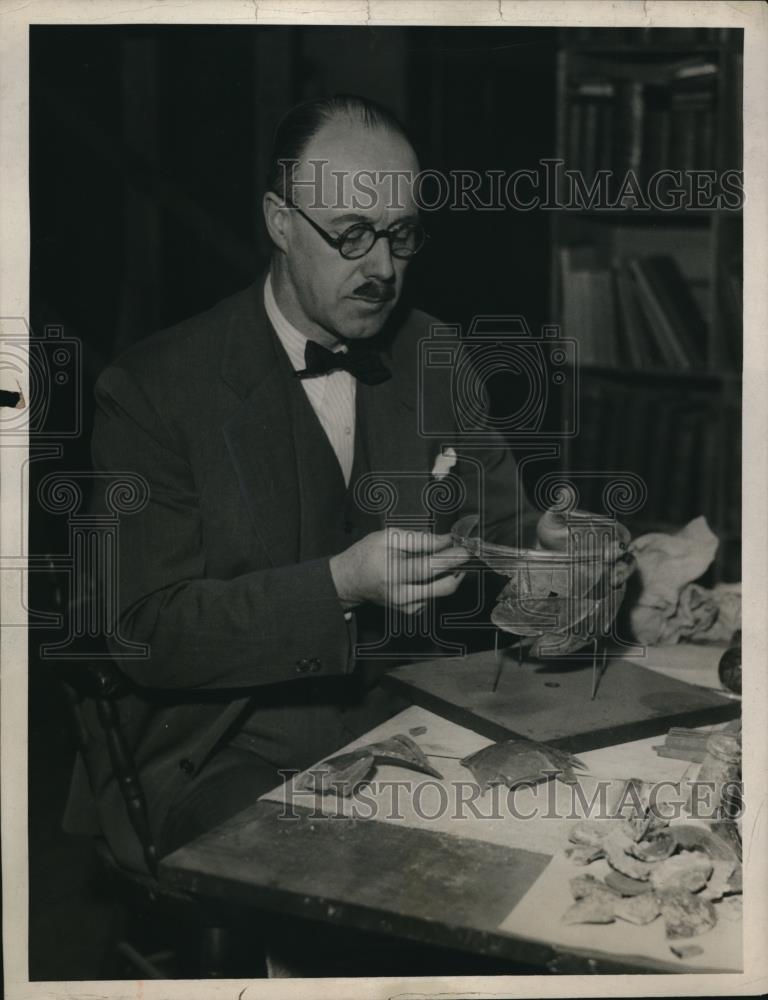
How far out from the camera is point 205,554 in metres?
1.92

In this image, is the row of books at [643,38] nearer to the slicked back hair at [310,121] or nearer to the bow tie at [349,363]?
the slicked back hair at [310,121]

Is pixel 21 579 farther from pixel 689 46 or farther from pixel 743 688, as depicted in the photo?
pixel 689 46

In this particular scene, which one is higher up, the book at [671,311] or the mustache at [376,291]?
the book at [671,311]

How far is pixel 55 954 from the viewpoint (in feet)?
6.09

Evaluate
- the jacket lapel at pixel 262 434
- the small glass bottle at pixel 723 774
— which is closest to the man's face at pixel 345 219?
the jacket lapel at pixel 262 434

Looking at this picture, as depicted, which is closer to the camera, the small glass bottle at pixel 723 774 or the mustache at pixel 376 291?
the small glass bottle at pixel 723 774

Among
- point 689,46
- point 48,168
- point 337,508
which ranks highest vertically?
point 689,46

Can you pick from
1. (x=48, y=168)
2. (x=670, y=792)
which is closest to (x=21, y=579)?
(x=48, y=168)

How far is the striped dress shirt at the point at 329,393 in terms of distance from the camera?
6.75 feet

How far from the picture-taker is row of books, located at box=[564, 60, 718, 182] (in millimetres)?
3211

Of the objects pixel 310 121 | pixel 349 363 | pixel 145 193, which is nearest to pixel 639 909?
pixel 349 363

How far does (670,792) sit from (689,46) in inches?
86.8

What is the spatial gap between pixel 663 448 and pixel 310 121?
1.98 m

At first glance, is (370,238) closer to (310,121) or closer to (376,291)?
(376,291)
